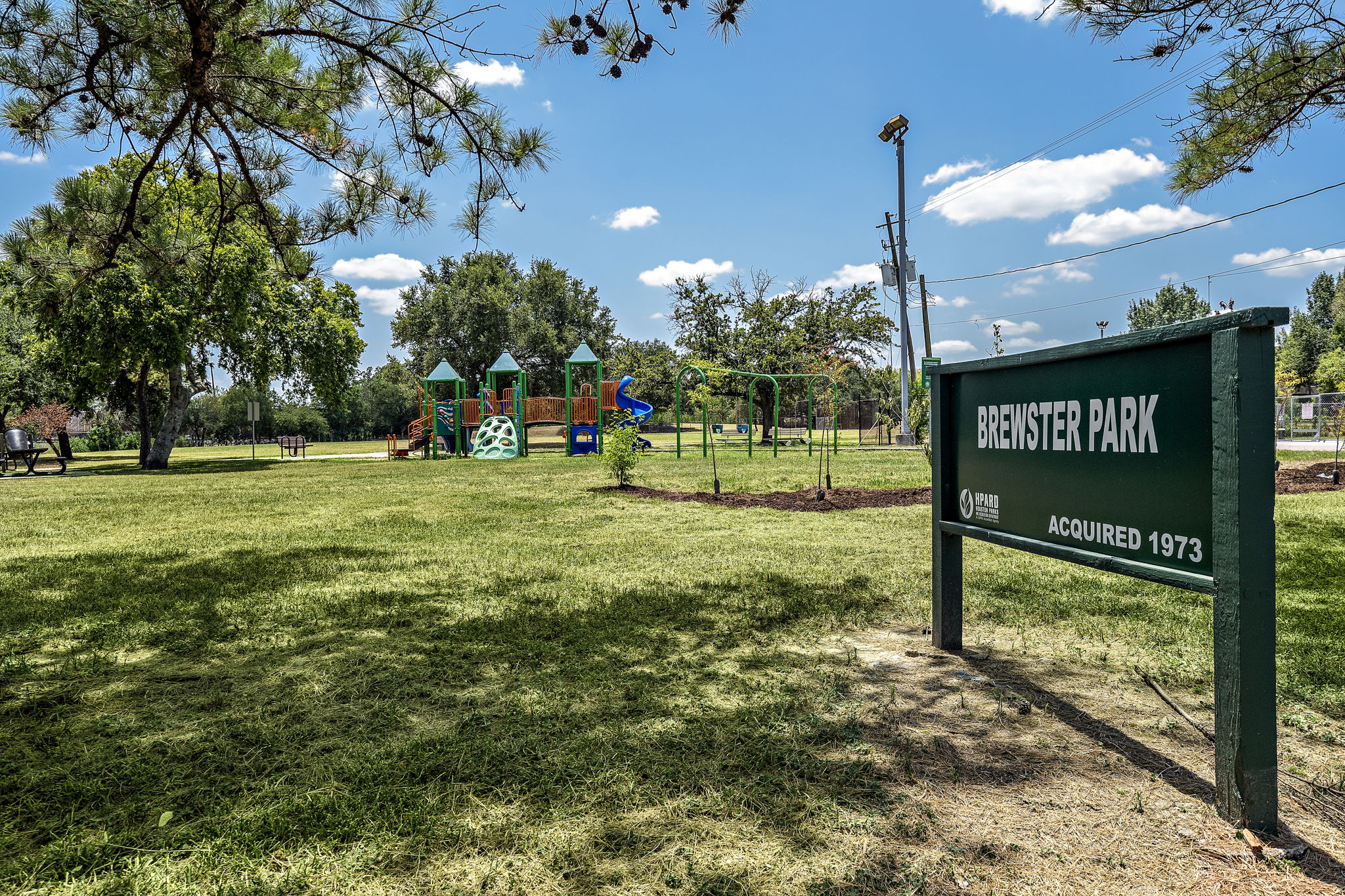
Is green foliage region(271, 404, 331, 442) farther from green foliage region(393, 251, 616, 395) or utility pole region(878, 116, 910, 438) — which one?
utility pole region(878, 116, 910, 438)

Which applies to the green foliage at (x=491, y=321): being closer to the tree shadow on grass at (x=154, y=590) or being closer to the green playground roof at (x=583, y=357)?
the green playground roof at (x=583, y=357)

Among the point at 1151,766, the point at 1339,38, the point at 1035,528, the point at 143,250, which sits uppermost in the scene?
the point at 1339,38

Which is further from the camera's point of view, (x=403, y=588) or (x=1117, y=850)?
(x=403, y=588)

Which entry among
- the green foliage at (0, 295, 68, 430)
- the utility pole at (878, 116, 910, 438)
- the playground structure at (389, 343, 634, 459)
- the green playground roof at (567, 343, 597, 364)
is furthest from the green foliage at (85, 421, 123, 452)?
the utility pole at (878, 116, 910, 438)

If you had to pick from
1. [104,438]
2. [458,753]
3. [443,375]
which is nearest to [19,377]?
[443,375]

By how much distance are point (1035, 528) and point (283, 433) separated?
75.0 meters

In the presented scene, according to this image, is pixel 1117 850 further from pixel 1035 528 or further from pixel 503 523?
pixel 503 523

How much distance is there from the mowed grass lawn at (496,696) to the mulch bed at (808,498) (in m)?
2.00

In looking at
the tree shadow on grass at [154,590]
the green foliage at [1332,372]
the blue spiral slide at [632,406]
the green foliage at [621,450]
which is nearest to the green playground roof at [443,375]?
the blue spiral slide at [632,406]

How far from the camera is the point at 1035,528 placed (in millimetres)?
2785

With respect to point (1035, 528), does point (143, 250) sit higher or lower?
higher

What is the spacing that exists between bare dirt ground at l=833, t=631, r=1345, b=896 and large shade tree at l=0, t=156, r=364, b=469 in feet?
18.3

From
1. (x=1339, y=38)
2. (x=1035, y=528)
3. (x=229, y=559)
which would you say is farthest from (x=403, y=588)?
(x=1339, y=38)

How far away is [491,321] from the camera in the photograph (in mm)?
42438
